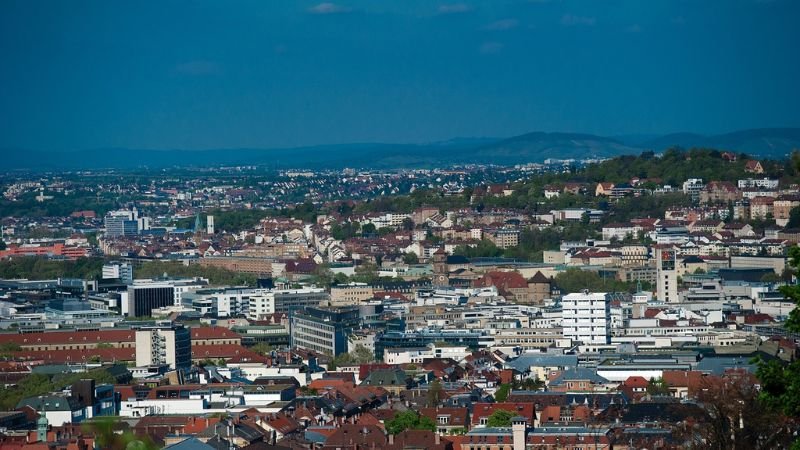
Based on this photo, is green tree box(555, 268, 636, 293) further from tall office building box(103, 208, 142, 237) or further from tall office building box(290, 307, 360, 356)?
tall office building box(103, 208, 142, 237)

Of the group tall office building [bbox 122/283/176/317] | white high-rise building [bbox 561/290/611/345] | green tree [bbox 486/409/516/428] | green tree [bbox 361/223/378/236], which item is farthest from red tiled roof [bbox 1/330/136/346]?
green tree [bbox 361/223/378/236]

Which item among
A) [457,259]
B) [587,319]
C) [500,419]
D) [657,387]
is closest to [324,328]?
[587,319]

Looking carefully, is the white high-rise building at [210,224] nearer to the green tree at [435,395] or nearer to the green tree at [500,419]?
the green tree at [435,395]

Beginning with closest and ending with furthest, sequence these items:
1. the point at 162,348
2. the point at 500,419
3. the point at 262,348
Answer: the point at 500,419 → the point at 162,348 → the point at 262,348

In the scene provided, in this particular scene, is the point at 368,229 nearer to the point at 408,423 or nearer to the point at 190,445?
the point at 408,423

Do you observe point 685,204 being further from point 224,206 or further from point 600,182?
point 224,206

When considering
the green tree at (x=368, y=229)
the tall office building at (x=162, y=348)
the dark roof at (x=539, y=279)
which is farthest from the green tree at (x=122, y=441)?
the green tree at (x=368, y=229)
